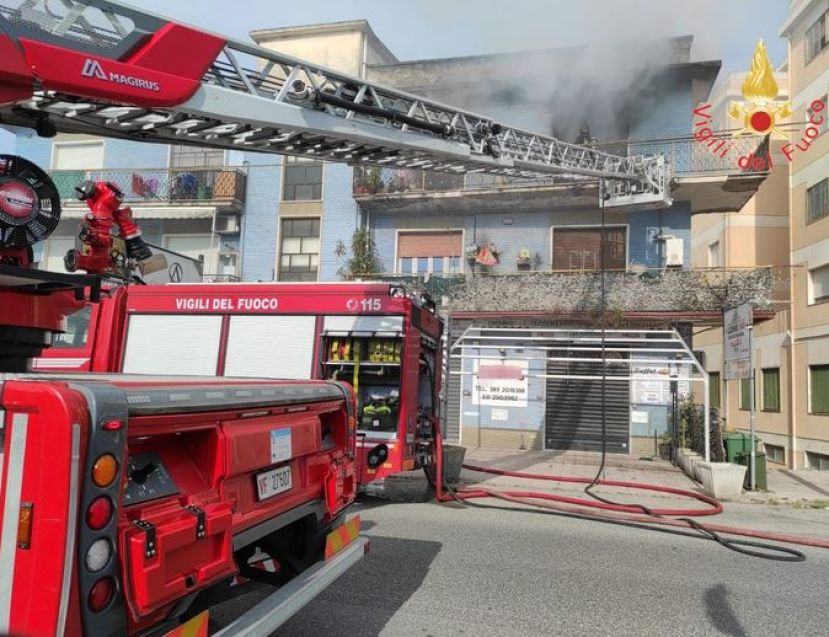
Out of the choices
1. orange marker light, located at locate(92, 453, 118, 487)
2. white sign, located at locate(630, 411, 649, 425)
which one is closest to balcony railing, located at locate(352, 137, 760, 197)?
white sign, located at locate(630, 411, 649, 425)

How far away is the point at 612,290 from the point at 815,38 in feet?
36.7

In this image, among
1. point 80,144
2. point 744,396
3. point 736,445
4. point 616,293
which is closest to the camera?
point 736,445

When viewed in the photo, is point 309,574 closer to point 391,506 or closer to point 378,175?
point 391,506

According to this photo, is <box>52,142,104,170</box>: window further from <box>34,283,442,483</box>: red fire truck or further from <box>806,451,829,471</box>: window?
<box>806,451,829,471</box>: window

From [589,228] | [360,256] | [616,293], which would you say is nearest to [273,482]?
[616,293]

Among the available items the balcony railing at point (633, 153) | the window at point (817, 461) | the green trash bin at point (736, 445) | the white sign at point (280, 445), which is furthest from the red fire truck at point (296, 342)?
the window at point (817, 461)

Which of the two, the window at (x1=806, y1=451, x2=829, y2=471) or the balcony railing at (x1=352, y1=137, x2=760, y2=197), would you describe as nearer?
the balcony railing at (x1=352, y1=137, x2=760, y2=197)

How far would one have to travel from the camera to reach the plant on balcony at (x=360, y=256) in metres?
17.5

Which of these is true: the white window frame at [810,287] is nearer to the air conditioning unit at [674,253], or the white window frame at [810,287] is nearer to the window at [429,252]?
the air conditioning unit at [674,253]

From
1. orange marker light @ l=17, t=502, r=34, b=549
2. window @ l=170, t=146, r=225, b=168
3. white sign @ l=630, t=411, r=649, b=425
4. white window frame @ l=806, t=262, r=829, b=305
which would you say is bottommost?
white sign @ l=630, t=411, r=649, b=425

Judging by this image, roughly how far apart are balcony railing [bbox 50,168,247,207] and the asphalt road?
1344 centimetres

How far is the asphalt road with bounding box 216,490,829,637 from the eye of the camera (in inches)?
169

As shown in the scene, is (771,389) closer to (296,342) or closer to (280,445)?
(296,342)

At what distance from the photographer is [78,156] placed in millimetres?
19562
